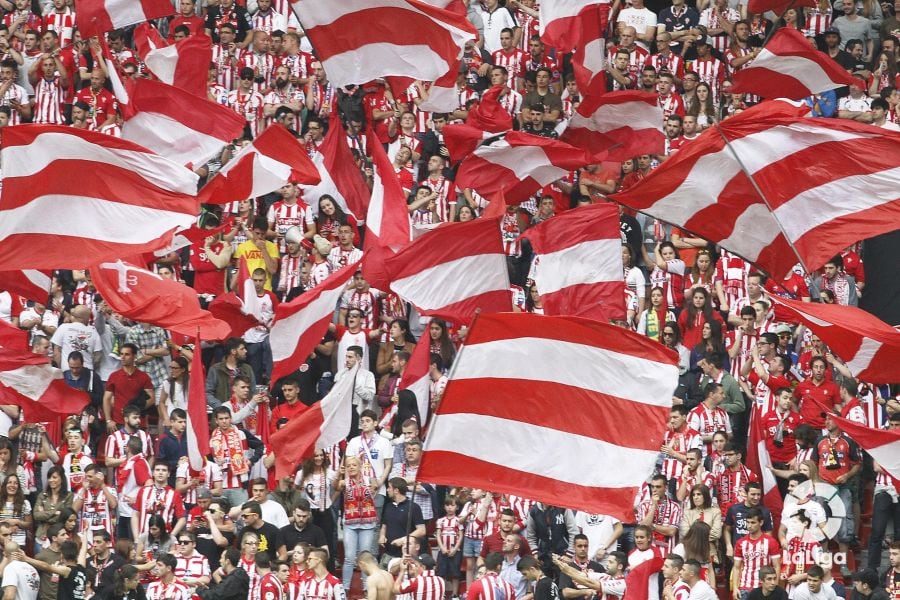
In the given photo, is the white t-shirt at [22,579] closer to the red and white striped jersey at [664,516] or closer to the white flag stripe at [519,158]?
the red and white striped jersey at [664,516]

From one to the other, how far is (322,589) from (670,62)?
11262 mm

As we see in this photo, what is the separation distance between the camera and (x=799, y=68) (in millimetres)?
24938

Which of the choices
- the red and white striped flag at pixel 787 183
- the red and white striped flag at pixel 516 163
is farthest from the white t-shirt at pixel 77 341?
the red and white striped flag at pixel 787 183

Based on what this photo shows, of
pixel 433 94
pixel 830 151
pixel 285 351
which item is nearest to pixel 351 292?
pixel 433 94

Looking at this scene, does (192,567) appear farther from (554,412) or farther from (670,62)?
(670,62)

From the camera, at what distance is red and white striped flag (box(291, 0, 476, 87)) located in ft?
63.9

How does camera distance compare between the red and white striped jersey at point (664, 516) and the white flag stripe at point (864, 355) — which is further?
the red and white striped jersey at point (664, 516)

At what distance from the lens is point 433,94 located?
24.1 meters

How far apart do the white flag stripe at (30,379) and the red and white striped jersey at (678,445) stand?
6417 millimetres

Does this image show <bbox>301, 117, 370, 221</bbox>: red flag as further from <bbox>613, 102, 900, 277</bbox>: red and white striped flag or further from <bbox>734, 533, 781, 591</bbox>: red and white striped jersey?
<bbox>734, 533, 781, 591</bbox>: red and white striped jersey

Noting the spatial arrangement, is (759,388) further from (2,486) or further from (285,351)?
(2,486)

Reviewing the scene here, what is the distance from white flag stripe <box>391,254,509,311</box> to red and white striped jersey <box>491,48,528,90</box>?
8.98 metres

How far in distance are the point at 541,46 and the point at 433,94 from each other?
4933 millimetres

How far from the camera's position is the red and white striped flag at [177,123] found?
73.0ft
